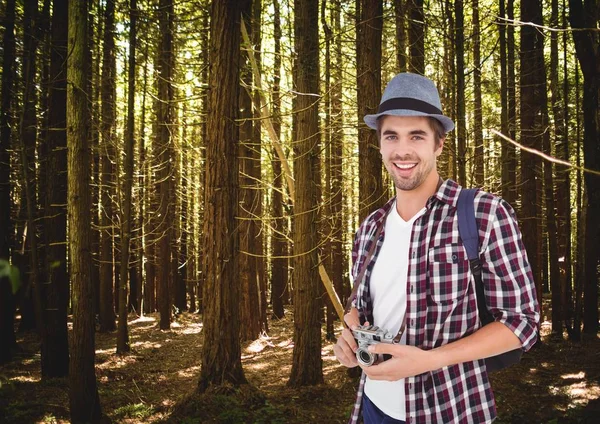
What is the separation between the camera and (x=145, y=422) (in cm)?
757

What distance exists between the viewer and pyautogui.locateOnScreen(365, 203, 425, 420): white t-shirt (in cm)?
214

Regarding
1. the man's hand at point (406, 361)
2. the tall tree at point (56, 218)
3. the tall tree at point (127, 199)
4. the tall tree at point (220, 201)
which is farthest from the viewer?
the tall tree at point (127, 199)

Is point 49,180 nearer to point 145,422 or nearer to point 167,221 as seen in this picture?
point 145,422

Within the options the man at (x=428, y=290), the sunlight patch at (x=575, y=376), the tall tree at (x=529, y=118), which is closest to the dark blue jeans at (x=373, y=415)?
the man at (x=428, y=290)

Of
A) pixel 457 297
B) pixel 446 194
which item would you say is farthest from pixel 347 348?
pixel 446 194

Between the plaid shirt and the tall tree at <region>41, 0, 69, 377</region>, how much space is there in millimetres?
9762

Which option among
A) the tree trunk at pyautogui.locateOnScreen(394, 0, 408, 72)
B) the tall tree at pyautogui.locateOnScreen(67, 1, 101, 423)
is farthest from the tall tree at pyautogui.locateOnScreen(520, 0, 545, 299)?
the tall tree at pyautogui.locateOnScreen(67, 1, 101, 423)

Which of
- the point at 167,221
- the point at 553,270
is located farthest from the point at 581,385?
the point at 167,221

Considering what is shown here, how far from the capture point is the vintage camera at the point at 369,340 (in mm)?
1924

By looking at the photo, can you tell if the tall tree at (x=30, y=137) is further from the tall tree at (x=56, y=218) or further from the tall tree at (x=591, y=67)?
the tall tree at (x=591, y=67)

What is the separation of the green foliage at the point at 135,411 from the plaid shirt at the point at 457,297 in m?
7.15

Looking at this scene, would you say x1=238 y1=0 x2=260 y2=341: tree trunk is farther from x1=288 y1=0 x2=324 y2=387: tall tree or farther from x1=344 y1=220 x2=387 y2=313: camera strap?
x1=344 y1=220 x2=387 y2=313: camera strap

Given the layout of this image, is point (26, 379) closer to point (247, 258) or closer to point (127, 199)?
point (127, 199)

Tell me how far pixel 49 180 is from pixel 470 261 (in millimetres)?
10420
